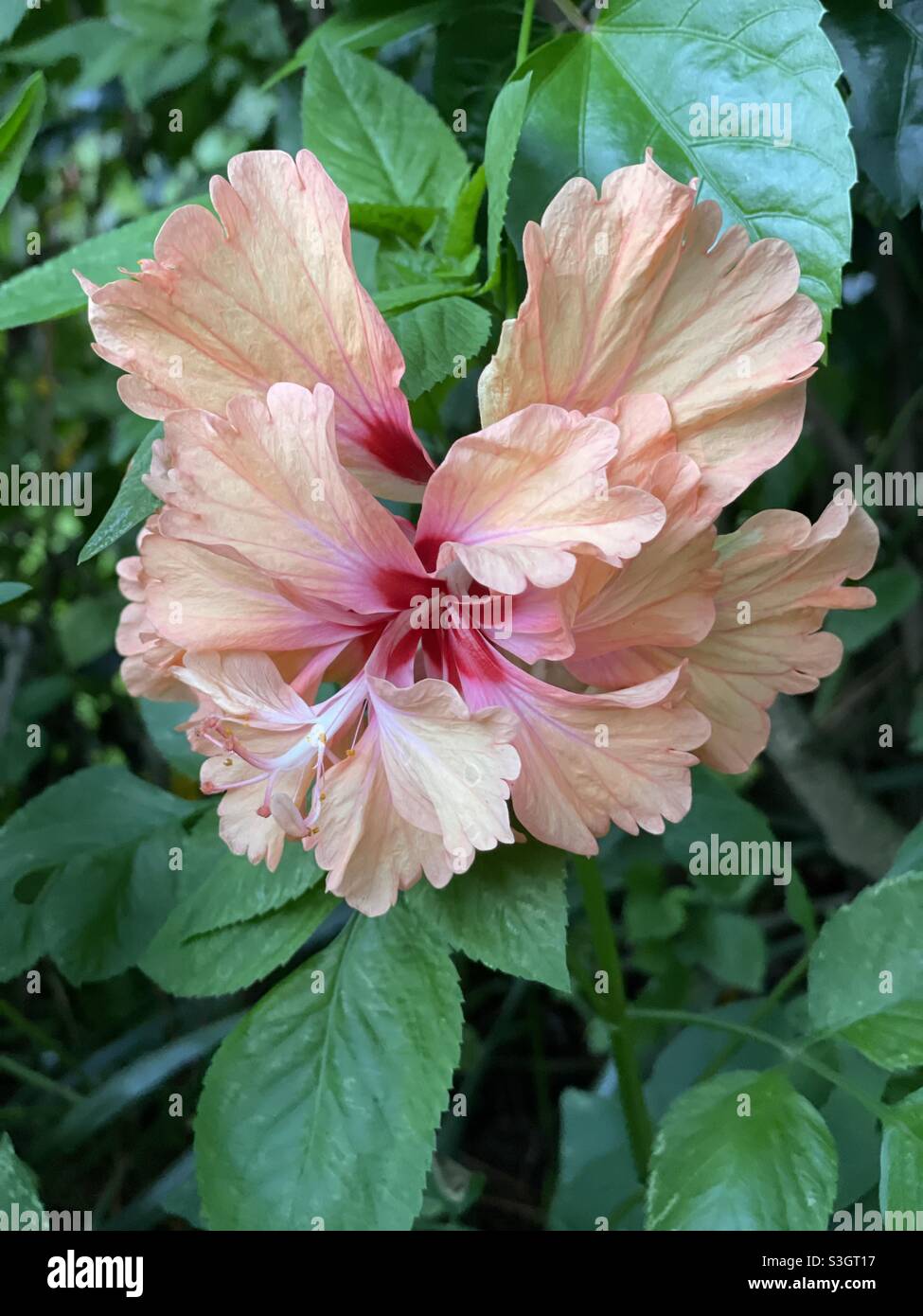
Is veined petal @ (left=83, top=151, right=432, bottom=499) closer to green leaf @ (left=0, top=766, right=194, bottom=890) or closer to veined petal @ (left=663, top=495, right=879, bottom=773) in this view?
veined petal @ (left=663, top=495, right=879, bottom=773)

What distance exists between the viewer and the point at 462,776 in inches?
16.2

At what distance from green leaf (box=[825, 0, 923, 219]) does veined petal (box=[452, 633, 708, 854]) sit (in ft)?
1.09

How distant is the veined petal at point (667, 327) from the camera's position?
16.2 inches

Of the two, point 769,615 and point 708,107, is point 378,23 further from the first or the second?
point 769,615

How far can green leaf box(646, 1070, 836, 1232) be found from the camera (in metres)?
0.50

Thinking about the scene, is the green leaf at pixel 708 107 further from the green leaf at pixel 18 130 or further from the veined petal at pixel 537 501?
the green leaf at pixel 18 130

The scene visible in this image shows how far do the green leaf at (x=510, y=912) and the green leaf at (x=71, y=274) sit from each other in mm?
321

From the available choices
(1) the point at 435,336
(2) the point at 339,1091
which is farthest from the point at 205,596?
(2) the point at 339,1091

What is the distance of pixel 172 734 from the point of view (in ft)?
2.31

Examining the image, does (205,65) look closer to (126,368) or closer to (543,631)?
(126,368)

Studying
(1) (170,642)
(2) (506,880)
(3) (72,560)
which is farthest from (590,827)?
(3) (72,560)

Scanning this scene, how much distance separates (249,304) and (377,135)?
0.22 m
